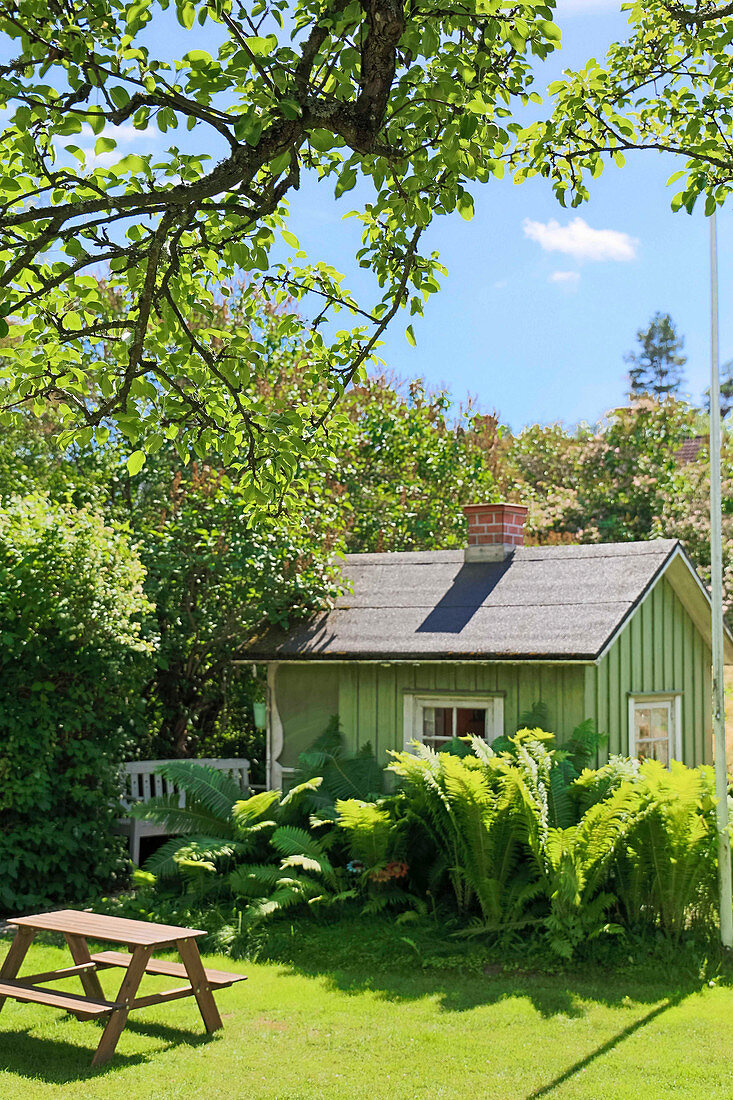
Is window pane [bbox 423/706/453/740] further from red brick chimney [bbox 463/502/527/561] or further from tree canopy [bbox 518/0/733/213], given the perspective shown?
tree canopy [bbox 518/0/733/213]

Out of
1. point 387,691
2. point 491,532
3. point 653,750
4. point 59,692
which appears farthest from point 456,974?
point 491,532

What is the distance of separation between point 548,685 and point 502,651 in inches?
27.3

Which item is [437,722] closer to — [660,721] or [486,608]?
[486,608]

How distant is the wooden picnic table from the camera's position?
277 inches

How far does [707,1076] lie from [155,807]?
6.46m

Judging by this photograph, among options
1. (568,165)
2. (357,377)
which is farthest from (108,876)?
(568,165)

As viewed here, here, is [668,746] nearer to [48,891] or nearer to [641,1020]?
[641,1020]

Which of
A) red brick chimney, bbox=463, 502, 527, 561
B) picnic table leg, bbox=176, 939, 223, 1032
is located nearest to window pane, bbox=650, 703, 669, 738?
red brick chimney, bbox=463, 502, 527, 561

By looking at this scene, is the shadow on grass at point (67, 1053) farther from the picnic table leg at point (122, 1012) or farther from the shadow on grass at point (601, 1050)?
the shadow on grass at point (601, 1050)

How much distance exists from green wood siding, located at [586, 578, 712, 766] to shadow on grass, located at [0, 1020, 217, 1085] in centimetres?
535

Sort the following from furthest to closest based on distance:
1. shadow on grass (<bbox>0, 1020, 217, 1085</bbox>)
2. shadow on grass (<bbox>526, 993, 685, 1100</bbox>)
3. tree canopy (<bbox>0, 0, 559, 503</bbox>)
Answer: shadow on grass (<bbox>0, 1020, 217, 1085</bbox>) < shadow on grass (<bbox>526, 993, 685, 1100</bbox>) < tree canopy (<bbox>0, 0, 559, 503</bbox>)

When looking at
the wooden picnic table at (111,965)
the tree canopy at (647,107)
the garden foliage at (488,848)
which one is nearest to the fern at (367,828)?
the garden foliage at (488,848)

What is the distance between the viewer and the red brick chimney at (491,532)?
45.0ft

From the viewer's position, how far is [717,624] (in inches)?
366
